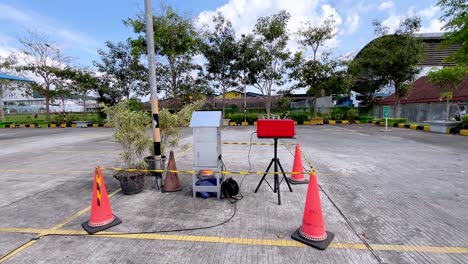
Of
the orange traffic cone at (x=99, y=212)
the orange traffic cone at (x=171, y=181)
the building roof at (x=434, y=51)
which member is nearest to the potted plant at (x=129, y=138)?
the orange traffic cone at (x=171, y=181)

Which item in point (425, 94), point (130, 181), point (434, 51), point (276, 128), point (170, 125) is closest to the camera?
point (276, 128)

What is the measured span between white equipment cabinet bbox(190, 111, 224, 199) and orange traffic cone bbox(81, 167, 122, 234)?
1366 mm

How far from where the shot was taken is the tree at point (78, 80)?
21500 millimetres

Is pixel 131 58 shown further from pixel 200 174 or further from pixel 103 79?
pixel 200 174

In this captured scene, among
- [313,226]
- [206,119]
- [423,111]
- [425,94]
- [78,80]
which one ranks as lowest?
[313,226]

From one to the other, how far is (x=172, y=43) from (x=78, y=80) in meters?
9.85

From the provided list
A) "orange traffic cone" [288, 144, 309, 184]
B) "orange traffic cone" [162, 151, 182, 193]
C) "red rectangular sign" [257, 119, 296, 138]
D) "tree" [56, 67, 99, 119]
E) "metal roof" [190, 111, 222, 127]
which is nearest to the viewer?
"red rectangular sign" [257, 119, 296, 138]

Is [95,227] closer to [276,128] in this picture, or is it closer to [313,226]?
[313,226]

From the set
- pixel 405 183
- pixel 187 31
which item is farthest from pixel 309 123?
pixel 405 183

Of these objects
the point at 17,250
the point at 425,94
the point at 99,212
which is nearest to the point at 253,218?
the point at 99,212

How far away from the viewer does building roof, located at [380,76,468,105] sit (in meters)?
16.5

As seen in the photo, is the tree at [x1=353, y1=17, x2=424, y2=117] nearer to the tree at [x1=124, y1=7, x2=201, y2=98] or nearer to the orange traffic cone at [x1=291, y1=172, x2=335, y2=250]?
the tree at [x1=124, y1=7, x2=201, y2=98]

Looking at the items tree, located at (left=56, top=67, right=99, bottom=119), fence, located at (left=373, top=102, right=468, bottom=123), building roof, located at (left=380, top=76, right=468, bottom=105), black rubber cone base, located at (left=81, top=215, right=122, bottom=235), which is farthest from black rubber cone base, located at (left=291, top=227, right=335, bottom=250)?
tree, located at (left=56, top=67, right=99, bottom=119)

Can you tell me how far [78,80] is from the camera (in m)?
21.5
